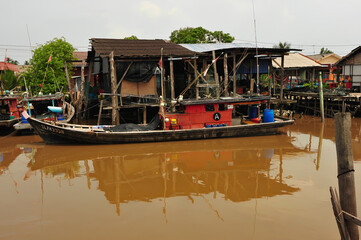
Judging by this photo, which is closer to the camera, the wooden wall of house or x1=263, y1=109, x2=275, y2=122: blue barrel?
x1=263, y1=109, x2=275, y2=122: blue barrel

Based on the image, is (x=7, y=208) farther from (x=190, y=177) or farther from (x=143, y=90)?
(x=143, y=90)

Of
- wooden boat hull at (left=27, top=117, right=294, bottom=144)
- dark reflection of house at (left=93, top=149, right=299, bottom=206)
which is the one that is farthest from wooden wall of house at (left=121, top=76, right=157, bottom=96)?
dark reflection of house at (left=93, top=149, right=299, bottom=206)

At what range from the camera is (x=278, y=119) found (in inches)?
629

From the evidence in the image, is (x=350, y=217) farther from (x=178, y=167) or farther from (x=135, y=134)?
(x=135, y=134)

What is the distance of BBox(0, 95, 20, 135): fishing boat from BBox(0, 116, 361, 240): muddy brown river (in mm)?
2734

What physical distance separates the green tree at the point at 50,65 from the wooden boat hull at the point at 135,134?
13842mm

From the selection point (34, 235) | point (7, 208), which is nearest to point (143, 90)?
point (7, 208)

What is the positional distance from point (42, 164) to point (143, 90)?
7459mm

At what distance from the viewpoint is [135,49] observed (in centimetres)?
1738

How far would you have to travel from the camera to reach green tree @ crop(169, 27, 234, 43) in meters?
35.0

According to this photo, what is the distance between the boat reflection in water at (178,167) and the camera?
8.33 meters

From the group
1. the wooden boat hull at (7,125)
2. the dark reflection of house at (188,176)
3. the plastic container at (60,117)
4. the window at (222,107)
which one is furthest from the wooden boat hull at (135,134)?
the wooden boat hull at (7,125)

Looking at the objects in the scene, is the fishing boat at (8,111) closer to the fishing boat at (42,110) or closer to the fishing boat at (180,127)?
the fishing boat at (42,110)

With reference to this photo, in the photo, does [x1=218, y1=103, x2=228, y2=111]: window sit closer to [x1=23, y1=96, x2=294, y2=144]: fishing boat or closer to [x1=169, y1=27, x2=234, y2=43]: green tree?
[x1=23, y1=96, x2=294, y2=144]: fishing boat
